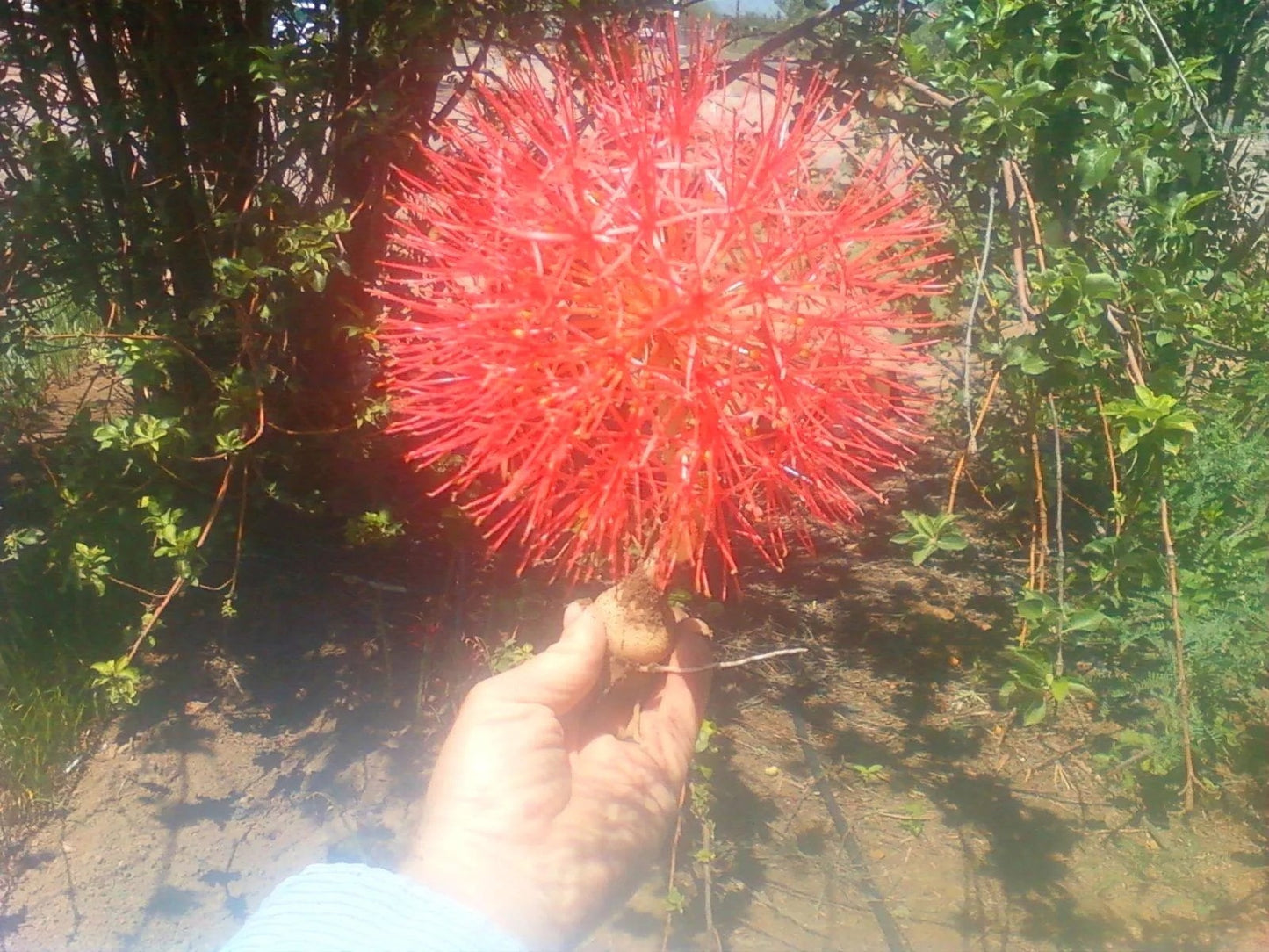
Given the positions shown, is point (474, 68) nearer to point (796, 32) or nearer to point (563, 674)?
point (796, 32)

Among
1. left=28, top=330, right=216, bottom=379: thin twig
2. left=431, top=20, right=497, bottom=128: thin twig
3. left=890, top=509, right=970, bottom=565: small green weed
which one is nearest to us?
left=890, top=509, right=970, bottom=565: small green weed

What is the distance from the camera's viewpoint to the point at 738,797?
2.12 metres

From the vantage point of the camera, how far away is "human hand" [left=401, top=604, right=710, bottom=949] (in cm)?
109

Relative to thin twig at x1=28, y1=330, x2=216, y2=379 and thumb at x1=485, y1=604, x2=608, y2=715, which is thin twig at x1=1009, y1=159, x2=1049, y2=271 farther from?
thin twig at x1=28, y1=330, x2=216, y2=379

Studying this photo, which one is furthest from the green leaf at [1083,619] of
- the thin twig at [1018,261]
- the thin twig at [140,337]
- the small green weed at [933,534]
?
the thin twig at [140,337]

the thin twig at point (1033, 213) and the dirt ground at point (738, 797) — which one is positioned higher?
the thin twig at point (1033, 213)

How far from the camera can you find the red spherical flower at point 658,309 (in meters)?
0.88

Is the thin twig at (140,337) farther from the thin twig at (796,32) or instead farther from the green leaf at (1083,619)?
the green leaf at (1083,619)

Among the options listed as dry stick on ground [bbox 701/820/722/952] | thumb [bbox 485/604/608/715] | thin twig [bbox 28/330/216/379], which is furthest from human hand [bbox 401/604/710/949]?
thin twig [bbox 28/330/216/379]

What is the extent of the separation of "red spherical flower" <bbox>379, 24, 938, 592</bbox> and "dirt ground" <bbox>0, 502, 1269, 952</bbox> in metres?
1.12

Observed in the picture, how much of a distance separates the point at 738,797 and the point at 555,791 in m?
1.01

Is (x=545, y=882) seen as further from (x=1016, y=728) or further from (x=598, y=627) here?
(x=1016, y=728)

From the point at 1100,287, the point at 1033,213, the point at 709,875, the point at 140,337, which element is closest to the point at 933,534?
the point at 1100,287

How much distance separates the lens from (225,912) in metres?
1.91
